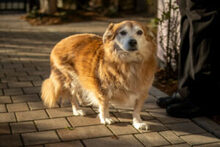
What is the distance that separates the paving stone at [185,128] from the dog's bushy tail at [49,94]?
1249 mm

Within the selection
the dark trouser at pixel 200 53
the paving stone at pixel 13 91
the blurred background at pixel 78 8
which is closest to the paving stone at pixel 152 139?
the dark trouser at pixel 200 53

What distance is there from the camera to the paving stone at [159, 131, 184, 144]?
302 centimetres

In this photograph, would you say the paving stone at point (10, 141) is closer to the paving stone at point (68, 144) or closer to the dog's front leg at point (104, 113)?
the paving stone at point (68, 144)

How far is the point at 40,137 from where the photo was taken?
2.98 meters

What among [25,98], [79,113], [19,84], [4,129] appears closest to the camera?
[4,129]

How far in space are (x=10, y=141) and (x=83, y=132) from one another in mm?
664

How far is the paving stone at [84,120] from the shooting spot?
10.9 ft

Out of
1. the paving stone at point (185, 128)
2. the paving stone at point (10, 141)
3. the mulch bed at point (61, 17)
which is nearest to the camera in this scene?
the paving stone at point (10, 141)

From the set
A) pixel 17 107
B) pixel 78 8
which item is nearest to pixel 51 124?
pixel 17 107

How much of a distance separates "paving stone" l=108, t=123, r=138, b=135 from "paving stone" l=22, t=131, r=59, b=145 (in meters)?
0.56

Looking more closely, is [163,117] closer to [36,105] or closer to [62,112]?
[62,112]

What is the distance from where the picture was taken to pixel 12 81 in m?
4.54

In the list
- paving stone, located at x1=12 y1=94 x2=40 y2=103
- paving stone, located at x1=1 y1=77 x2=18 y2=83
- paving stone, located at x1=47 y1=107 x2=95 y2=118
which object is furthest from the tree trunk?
paving stone, located at x1=47 y1=107 x2=95 y2=118

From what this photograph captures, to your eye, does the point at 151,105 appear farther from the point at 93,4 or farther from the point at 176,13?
the point at 93,4
